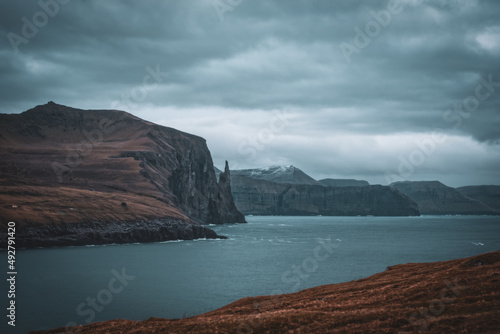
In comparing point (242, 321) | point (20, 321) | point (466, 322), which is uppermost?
point (466, 322)

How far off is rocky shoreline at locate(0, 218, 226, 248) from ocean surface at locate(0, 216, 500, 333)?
8.01 metres

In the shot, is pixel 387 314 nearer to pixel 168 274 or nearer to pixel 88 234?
pixel 168 274

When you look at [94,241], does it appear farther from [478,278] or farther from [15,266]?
[478,278]

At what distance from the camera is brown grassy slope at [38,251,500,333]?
34.1 meters

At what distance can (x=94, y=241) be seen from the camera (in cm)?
16575

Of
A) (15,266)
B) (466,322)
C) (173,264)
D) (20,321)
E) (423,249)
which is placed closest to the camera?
(466,322)

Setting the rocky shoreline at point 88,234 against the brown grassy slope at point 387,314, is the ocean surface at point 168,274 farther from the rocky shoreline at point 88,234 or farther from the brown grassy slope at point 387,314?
the brown grassy slope at point 387,314

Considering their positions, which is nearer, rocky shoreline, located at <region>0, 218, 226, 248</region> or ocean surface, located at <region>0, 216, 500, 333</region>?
ocean surface, located at <region>0, 216, 500, 333</region>

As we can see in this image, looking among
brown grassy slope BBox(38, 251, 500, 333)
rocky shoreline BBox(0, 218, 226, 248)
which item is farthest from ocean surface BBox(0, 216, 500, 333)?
brown grassy slope BBox(38, 251, 500, 333)

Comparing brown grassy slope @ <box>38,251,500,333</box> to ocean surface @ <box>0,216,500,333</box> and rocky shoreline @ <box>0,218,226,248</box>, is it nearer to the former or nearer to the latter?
ocean surface @ <box>0,216,500,333</box>

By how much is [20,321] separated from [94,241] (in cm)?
10677

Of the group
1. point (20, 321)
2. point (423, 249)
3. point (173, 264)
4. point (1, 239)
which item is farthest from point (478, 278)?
point (1, 239)

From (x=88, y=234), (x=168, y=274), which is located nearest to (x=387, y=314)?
(x=168, y=274)

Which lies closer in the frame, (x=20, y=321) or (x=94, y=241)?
(x=20, y=321)
